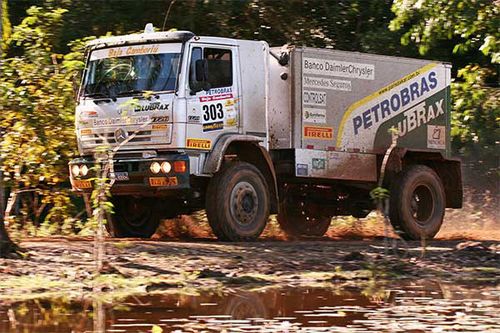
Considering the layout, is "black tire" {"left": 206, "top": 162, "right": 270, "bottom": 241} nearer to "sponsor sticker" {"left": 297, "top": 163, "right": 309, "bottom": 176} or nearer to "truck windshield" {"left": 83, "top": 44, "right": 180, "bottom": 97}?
"sponsor sticker" {"left": 297, "top": 163, "right": 309, "bottom": 176}

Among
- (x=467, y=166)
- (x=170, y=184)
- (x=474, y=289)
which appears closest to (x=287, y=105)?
(x=170, y=184)

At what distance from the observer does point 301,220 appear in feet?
62.0

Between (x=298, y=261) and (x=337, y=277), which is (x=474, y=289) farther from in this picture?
(x=298, y=261)

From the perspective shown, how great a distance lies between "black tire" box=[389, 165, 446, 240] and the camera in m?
17.7

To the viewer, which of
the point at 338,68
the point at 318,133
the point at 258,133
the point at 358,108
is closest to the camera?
the point at 258,133

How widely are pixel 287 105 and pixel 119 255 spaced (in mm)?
4135

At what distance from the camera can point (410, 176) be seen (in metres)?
17.8

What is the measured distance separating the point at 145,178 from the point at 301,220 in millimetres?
4550

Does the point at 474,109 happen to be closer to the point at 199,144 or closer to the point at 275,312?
the point at 199,144

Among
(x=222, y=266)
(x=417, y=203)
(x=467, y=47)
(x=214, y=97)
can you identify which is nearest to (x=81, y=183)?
(x=214, y=97)

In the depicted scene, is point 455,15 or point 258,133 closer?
point 258,133

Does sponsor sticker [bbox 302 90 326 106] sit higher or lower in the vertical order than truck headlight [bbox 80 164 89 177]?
higher

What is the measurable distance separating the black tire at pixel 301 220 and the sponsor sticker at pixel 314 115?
7.49 feet

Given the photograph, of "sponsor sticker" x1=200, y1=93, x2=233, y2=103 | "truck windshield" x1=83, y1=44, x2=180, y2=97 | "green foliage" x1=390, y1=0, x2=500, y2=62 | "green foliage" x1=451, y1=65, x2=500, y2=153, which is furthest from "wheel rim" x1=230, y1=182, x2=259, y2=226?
"green foliage" x1=451, y1=65, x2=500, y2=153
